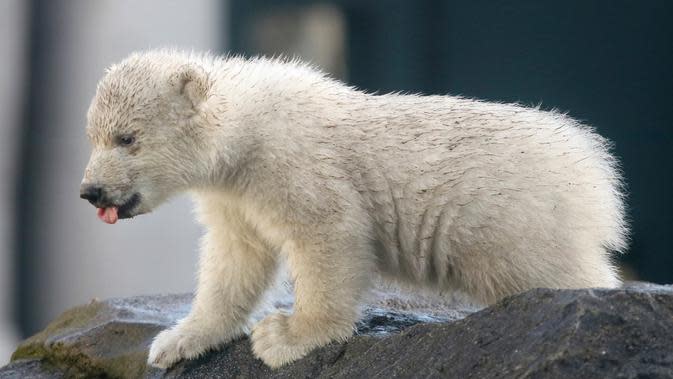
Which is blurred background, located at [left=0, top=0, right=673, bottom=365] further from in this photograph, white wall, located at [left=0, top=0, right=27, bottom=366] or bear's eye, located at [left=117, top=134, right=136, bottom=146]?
bear's eye, located at [left=117, top=134, right=136, bottom=146]

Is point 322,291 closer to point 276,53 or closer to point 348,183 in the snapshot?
point 348,183

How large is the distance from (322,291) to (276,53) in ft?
9.56

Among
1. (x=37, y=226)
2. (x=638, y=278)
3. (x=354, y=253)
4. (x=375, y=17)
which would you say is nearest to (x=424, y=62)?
(x=375, y=17)

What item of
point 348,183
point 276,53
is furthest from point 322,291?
point 276,53

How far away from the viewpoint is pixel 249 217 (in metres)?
3.27

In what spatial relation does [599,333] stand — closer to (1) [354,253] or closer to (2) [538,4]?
(1) [354,253]

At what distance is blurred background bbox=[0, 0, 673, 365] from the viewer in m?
5.37

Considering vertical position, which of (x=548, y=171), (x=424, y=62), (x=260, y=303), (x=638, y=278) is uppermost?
(x=548, y=171)

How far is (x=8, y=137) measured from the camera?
696 cm

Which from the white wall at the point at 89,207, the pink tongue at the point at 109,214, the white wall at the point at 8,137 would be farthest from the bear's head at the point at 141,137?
the white wall at the point at 8,137

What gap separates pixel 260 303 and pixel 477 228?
82cm

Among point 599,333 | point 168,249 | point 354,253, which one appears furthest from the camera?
point 168,249

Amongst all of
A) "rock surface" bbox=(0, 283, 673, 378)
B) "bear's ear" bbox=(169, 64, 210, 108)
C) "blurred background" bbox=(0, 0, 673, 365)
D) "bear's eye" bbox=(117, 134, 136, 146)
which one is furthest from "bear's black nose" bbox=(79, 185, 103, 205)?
"blurred background" bbox=(0, 0, 673, 365)

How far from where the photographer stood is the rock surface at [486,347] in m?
2.37
